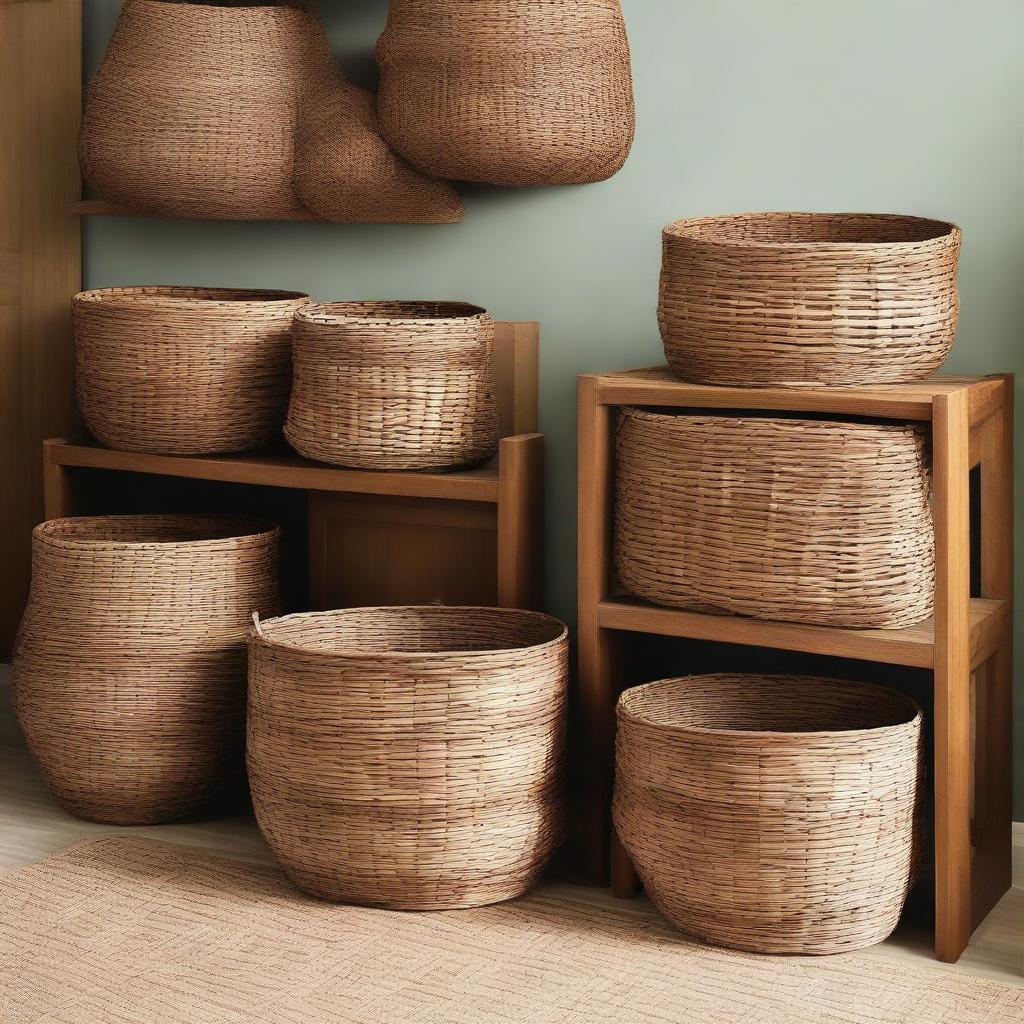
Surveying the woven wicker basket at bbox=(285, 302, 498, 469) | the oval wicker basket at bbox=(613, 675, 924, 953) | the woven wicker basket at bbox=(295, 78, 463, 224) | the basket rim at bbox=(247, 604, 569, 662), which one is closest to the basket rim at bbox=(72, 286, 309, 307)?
the woven wicker basket at bbox=(295, 78, 463, 224)

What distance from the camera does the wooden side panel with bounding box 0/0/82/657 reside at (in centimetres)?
295

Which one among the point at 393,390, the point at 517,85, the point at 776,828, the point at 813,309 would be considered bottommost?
the point at 776,828

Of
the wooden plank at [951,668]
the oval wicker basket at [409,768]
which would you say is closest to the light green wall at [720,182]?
the wooden plank at [951,668]

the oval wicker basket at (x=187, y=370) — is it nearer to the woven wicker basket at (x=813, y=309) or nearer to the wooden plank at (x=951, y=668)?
the woven wicker basket at (x=813, y=309)

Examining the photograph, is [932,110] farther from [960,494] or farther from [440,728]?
[440,728]

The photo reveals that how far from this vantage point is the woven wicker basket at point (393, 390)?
7.64 feet

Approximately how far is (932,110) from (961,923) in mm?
1164

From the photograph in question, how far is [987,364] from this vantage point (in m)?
2.25

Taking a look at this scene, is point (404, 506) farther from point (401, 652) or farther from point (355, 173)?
point (355, 173)

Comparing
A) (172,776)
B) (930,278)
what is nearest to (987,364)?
(930,278)

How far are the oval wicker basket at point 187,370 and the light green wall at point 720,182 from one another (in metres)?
0.27

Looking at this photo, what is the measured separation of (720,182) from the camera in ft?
7.91

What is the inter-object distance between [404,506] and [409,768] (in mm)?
702

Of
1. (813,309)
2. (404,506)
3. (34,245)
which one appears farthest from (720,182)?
(34,245)
